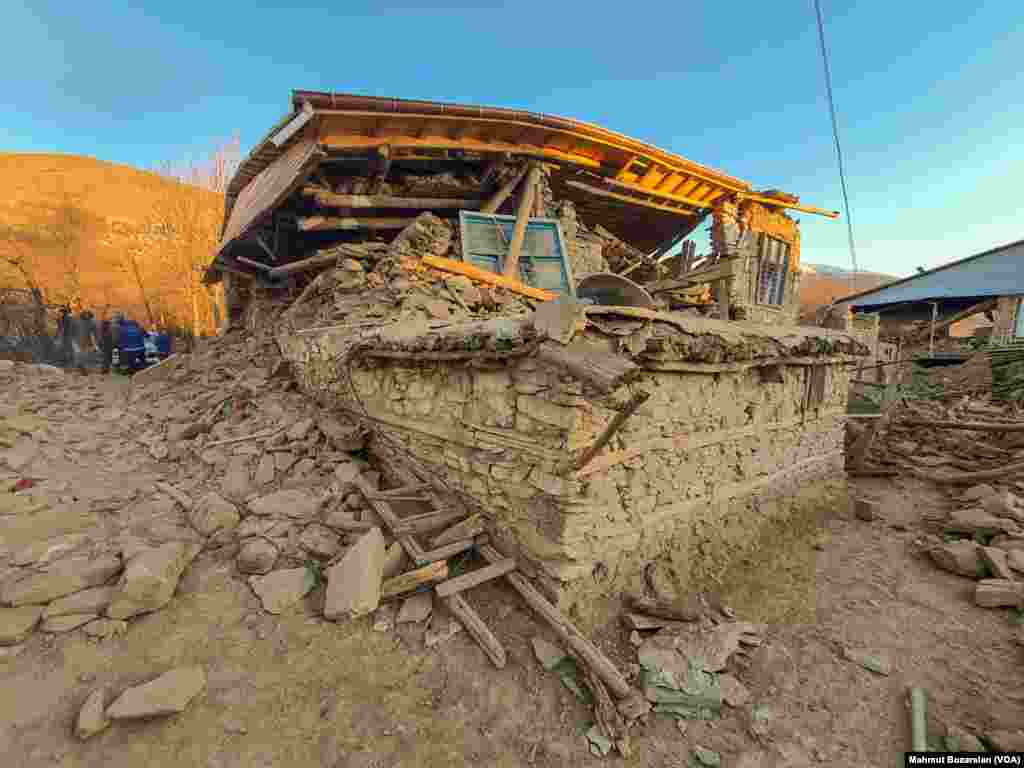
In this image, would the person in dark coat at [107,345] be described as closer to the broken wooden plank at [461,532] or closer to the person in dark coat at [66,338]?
the person in dark coat at [66,338]

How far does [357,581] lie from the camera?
311cm

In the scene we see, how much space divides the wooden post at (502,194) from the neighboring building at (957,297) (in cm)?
1640

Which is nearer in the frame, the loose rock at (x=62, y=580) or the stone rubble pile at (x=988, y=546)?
the loose rock at (x=62, y=580)

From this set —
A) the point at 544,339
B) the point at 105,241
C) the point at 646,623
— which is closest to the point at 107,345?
the point at 544,339

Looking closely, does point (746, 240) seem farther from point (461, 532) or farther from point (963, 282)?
point (963, 282)

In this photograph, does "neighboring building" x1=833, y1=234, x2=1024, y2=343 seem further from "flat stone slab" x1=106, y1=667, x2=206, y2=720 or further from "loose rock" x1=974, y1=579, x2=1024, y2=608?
"flat stone slab" x1=106, y1=667, x2=206, y2=720

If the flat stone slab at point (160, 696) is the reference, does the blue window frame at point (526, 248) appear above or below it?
above

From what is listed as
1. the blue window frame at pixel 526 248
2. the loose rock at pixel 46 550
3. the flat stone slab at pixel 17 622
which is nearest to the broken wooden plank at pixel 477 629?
the flat stone slab at pixel 17 622

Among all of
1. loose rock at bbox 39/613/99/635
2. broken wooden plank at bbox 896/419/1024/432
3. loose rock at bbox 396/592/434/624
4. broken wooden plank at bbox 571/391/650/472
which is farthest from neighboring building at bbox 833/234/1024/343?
loose rock at bbox 39/613/99/635

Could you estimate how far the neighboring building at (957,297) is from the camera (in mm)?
14820

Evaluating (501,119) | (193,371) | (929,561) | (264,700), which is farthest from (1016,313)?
(193,371)

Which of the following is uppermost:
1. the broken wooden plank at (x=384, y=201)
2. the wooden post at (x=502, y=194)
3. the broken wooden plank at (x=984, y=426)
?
the wooden post at (x=502, y=194)

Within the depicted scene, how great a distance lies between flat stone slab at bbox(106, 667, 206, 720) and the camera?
218 cm

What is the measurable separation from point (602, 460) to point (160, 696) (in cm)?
310
